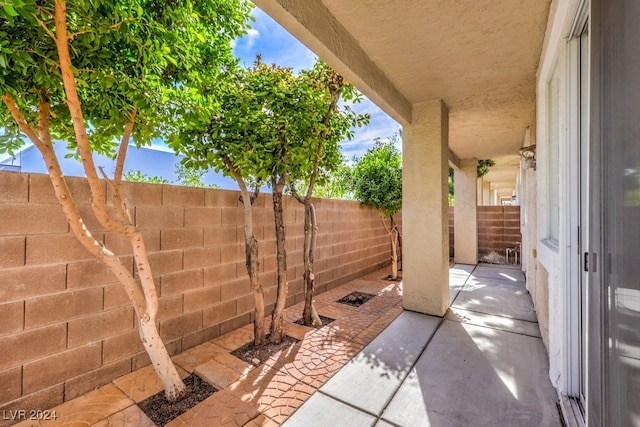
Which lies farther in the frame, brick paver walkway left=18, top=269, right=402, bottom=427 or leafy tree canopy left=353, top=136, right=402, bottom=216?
leafy tree canopy left=353, top=136, right=402, bottom=216

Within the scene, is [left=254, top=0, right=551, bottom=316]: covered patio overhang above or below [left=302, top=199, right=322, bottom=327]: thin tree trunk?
above

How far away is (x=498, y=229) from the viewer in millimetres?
7879

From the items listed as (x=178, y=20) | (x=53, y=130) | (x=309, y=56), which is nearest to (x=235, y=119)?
(x=178, y=20)

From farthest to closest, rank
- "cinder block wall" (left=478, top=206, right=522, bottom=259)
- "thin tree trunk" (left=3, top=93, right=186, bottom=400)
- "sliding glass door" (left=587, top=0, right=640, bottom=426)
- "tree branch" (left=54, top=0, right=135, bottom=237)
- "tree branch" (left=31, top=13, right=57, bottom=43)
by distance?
"cinder block wall" (left=478, top=206, right=522, bottom=259) → "thin tree trunk" (left=3, top=93, right=186, bottom=400) → "tree branch" (left=54, top=0, right=135, bottom=237) → "tree branch" (left=31, top=13, right=57, bottom=43) → "sliding glass door" (left=587, top=0, right=640, bottom=426)

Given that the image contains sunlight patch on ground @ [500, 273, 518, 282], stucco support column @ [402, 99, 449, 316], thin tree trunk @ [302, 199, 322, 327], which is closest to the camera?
thin tree trunk @ [302, 199, 322, 327]

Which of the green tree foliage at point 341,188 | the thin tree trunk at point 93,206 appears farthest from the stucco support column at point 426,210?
the thin tree trunk at point 93,206

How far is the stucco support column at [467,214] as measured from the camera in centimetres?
744

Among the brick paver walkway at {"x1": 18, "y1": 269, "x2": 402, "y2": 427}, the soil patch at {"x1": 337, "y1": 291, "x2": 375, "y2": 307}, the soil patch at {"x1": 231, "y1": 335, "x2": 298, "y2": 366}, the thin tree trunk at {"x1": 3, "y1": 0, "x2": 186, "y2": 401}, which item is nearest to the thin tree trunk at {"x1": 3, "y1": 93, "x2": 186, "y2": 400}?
the thin tree trunk at {"x1": 3, "y1": 0, "x2": 186, "y2": 401}

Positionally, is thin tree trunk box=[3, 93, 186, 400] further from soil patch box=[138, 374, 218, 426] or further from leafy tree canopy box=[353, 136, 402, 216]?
leafy tree canopy box=[353, 136, 402, 216]

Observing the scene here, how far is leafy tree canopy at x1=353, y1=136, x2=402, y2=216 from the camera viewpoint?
5.68m

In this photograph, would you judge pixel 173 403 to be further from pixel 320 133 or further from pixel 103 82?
pixel 320 133

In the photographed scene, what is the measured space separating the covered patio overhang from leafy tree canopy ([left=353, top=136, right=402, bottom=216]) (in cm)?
138

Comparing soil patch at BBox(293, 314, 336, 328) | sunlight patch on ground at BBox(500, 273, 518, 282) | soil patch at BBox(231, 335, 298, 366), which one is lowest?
soil patch at BBox(231, 335, 298, 366)

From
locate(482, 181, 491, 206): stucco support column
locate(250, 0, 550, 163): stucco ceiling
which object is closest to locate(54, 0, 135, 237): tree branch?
locate(250, 0, 550, 163): stucco ceiling
